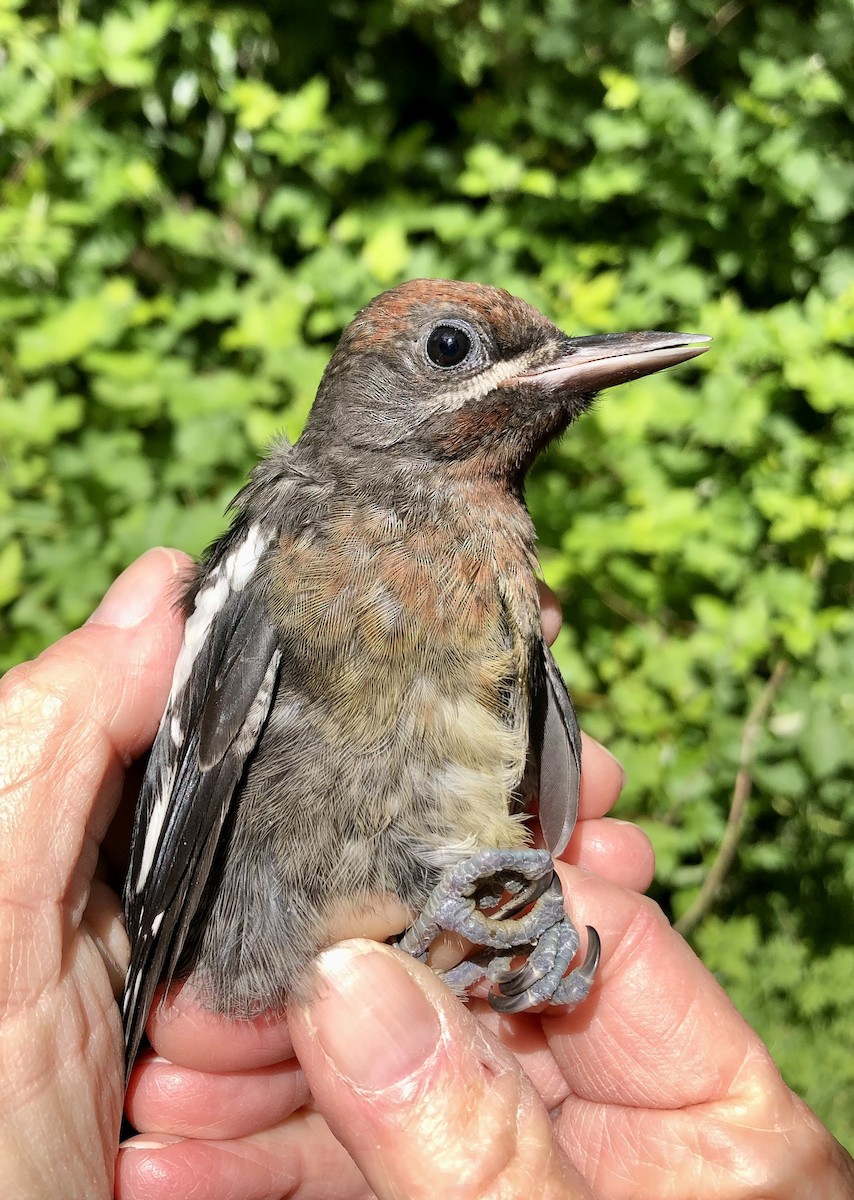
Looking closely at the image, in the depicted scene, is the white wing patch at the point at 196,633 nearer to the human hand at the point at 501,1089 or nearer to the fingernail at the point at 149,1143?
the human hand at the point at 501,1089

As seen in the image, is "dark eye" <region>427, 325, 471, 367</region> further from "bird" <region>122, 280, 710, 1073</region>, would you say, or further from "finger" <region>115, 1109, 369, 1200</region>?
"finger" <region>115, 1109, 369, 1200</region>

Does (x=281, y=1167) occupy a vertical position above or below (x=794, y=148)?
below

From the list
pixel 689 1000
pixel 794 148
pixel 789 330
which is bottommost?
pixel 689 1000

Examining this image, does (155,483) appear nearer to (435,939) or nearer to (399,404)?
(399,404)

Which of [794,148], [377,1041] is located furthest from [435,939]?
[794,148]

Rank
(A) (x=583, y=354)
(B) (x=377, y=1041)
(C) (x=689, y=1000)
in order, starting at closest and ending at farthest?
(B) (x=377, y=1041) < (A) (x=583, y=354) < (C) (x=689, y=1000)

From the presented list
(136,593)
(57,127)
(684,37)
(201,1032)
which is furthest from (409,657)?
(684,37)
